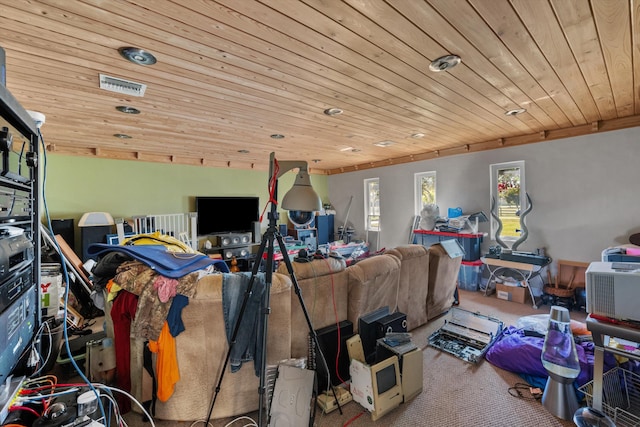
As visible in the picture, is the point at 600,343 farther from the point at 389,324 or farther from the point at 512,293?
the point at 512,293

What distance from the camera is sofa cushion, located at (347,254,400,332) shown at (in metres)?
2.33

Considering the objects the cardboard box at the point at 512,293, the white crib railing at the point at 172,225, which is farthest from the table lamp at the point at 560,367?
the white crib railing at the point at 172,225

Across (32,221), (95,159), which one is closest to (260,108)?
(32,221)

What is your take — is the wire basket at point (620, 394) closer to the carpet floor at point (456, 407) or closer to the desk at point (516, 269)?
the carpet floor at point (456, 407)

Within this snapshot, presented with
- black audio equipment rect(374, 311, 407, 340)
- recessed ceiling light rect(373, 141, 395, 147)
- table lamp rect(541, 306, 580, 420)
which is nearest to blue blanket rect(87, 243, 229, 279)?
black audio equipment rect(374, 311, 407, 340)

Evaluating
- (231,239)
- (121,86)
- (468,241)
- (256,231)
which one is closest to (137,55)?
(121,86)

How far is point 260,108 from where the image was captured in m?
2.73

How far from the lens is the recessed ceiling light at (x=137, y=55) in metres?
1.68

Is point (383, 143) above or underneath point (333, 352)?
above

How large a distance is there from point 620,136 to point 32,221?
5370 millimetres

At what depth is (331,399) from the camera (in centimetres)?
194

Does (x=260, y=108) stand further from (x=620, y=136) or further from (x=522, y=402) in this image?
(x=620, y=136)

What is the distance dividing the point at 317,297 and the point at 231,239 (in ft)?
12.8

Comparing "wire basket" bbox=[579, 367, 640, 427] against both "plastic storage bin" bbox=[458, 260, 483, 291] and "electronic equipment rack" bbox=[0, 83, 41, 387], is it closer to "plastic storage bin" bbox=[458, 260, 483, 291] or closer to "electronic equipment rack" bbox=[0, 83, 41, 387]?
"plastic storage bin" bbox=[458, 260, 483, 291]
